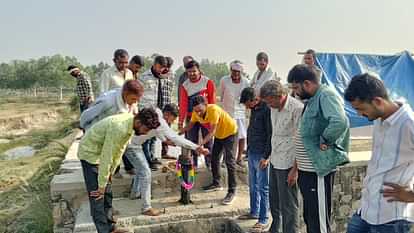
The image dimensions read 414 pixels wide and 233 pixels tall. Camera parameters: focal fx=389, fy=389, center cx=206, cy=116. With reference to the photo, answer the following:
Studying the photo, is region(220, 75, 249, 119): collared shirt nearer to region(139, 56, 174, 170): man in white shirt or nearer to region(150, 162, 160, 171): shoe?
region(139, 56, 174, 170): man in white shirt

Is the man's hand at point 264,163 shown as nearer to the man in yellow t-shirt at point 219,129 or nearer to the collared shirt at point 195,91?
the man in yellow t-shirt at point 219,129

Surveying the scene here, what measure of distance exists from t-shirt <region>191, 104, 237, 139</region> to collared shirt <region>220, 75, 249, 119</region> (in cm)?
83

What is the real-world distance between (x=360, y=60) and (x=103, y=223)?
583 centimetres

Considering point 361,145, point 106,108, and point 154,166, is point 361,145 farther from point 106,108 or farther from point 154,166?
point 106,108

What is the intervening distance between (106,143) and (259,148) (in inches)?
63.7

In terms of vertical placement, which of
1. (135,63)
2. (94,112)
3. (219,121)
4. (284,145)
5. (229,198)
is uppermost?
(135,63)

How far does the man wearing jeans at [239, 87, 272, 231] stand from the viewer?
13.2 ft

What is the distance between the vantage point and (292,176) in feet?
11.3

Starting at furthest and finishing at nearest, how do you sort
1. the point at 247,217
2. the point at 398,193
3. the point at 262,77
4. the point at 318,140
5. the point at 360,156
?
the point at 360,156, the point at 262,77, the point at 247,217, the point at 318,140, the point at 398,193

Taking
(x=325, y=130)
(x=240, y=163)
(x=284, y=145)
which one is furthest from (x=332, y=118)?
(x=240, y=163)

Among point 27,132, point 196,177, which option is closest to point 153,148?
point 196,177

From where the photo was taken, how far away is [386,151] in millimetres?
2252

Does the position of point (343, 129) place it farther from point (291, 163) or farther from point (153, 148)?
point (153, 148)

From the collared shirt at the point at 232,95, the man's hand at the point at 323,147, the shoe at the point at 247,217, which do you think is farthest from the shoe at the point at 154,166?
the man's hand at the point at 323,147
